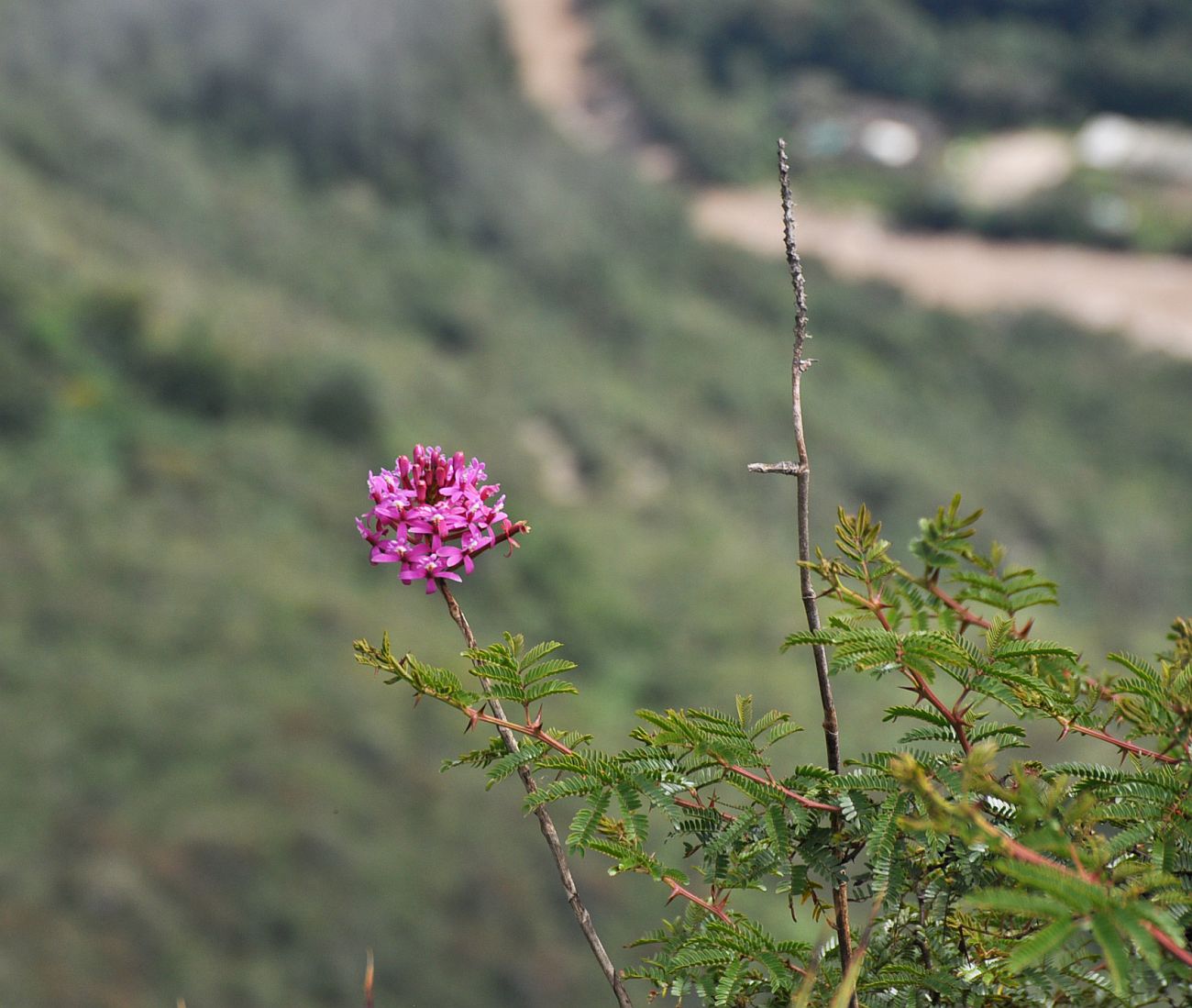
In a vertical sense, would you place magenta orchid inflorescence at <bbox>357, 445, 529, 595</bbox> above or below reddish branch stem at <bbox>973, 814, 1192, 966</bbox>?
above

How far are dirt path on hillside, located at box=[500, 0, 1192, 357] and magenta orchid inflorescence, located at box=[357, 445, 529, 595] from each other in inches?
2295

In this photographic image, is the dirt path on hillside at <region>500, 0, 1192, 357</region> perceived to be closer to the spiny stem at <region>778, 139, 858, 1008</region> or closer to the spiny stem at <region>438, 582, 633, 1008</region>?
the spiny stem at <region>778, 139, 858, 1008</region>

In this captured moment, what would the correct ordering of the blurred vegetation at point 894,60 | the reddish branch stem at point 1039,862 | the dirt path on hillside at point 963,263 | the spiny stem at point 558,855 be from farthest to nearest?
1. the blurred vegetation at point 894,60
2. the dirt path on hillside at point 963,263
3. the spiny stem at point 558,855
4. the reddish branch stem at point 1039,862

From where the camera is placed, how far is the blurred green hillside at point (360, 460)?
98.4 feet

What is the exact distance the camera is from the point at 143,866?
28.6 m

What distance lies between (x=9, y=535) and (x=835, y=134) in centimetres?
4881

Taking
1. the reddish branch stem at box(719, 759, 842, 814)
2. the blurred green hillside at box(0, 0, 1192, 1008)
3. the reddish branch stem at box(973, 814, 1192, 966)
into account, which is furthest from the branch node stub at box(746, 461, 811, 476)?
the blurred green hillside at box(0, 0, 1192, 1008)

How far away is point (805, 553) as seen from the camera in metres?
1.99

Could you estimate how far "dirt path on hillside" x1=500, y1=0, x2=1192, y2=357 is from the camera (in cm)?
6284

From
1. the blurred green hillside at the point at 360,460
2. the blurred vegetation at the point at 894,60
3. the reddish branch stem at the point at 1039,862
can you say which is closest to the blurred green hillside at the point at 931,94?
the blurred vegetation at the point at 894,60

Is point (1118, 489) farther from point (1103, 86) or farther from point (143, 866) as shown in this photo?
point (143, 866)

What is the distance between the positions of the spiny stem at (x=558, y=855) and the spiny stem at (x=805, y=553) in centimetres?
32

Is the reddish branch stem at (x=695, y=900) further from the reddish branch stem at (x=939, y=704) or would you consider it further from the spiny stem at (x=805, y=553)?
the reddish branch stem at (x=939, y=704)

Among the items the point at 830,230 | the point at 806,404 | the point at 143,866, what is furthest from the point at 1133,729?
the point at 830,230
